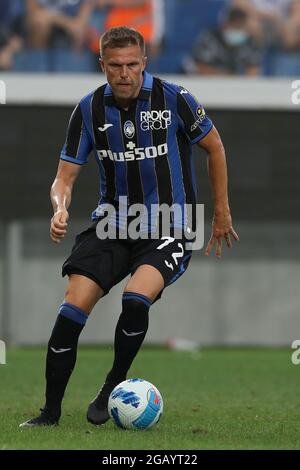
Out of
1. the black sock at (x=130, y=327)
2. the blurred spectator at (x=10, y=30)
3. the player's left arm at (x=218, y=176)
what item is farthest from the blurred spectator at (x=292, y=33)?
the black sock at (x=130, y=327)

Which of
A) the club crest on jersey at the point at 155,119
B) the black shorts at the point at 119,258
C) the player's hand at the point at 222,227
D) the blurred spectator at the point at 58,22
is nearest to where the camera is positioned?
the black shorts at the point at 119,258

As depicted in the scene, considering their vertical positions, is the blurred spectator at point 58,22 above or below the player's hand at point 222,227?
above

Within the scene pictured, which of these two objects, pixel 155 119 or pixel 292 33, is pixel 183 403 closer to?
pixel 155 119

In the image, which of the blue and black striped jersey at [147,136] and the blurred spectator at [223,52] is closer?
the blue and black striped jersey at [147,136]

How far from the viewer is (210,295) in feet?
66.1

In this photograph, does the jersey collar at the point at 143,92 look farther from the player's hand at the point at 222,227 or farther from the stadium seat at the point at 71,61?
the stadium seat at the point at 71,61

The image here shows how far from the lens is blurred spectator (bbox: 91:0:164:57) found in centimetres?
2159

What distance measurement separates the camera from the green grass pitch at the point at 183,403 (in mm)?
6238

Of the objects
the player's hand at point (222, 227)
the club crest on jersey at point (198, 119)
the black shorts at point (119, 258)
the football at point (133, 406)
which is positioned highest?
the club crest on jersey at point (198, 119)

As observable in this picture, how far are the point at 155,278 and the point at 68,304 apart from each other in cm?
55

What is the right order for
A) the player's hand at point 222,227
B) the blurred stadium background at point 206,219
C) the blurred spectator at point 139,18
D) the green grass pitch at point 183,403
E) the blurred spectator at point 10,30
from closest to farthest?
the green grass pitch at point 183,403 → the player's hand at point 222,227 → the blurred stadium background at point 206,219 → the blurred spectator at point 10,30 → the blurred spectator at point 139,18

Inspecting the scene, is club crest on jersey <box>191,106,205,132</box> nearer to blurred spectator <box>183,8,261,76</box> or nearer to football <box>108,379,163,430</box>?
football <box>108,379,163,430</box>

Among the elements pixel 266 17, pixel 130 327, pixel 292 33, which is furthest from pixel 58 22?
pixel 130 327

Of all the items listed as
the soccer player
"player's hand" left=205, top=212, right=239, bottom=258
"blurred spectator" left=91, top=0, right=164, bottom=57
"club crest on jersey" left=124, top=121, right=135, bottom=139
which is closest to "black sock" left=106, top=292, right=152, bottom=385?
the soccer player
